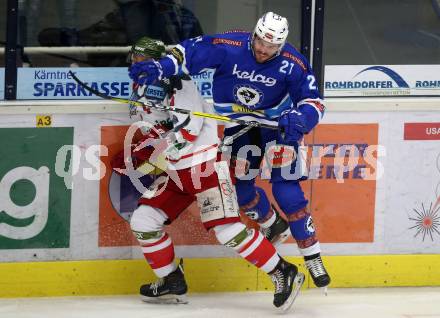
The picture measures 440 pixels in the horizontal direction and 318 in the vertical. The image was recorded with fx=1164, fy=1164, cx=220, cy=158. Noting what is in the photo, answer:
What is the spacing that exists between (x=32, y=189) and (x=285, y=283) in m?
1.24

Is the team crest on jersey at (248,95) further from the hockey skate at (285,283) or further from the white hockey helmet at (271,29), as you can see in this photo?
the hockey skate at (285,283)

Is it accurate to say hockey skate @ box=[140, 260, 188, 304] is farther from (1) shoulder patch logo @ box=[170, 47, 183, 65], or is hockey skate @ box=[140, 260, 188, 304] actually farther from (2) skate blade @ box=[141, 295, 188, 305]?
(1) shoulder patch logo @ box=[170, 47, 183, 65]

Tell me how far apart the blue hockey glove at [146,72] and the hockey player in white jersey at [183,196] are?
176 millimetres

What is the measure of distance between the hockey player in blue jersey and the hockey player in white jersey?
0.37ft

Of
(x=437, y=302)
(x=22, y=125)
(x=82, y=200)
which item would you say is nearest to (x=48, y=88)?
(x=22, y=125)

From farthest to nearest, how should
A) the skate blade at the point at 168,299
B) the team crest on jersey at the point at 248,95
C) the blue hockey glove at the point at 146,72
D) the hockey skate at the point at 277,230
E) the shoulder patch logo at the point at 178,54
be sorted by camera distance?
the hockey skate at the point at 277,230 < the skate blade at the point at 168,299 < the team crest on jersey at the point at 248,95 < the shoulder patch logo at the point at 178,54 < the blue hockey glove at the point at 146,72

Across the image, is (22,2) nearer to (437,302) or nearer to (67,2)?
(67,2)

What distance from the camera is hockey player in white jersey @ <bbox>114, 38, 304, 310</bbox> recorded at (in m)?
5.17

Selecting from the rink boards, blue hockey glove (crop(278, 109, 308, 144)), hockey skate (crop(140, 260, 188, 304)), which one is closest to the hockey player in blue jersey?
blue hockey glove (crop(278, 109, 308, 144))

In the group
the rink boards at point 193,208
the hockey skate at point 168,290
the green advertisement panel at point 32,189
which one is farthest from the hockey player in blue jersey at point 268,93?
the green advertisement panel at point 32,189

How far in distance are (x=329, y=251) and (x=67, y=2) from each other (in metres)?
1.72

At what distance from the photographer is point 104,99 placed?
543 centimetres

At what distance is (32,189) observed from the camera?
537 centimetres

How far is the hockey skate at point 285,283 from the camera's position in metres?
5.18
